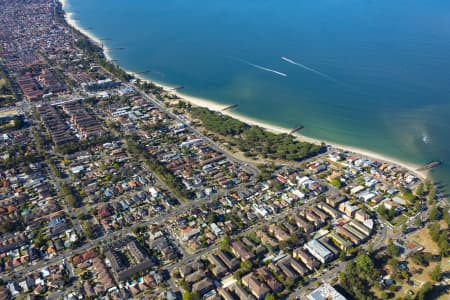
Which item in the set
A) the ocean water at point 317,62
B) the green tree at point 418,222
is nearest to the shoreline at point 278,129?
the ocean water at point 317,62

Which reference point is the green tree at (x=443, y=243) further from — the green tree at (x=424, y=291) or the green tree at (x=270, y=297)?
the green tree at (x=270, y=297)

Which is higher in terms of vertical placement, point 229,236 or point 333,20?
point 333,20

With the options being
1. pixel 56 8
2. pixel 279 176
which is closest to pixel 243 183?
pixel 279 176

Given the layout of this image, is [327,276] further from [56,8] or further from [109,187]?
[56,8]

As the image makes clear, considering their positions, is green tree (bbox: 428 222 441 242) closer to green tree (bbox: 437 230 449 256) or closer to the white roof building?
green tree (bbox: 437 230 449 256)

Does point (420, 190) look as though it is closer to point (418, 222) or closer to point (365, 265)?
point (418, 222)

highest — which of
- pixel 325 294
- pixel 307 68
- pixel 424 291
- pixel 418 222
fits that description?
pixel 307 68

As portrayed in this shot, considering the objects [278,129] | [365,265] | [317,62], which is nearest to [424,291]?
A: [365,265]

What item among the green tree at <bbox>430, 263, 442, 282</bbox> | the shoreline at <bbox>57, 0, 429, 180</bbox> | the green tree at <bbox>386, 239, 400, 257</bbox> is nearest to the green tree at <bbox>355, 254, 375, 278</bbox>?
the green tree at <bbox>386, 239, 400, 257</bbox>
